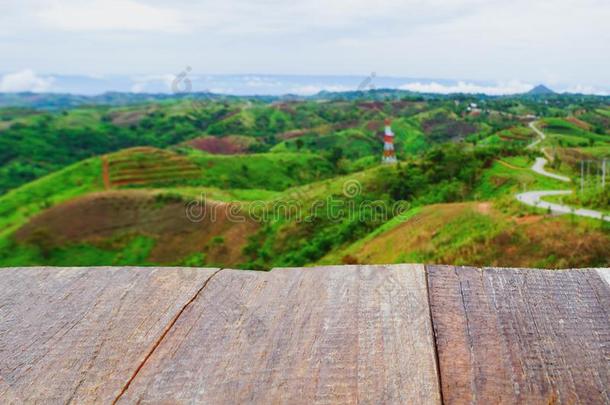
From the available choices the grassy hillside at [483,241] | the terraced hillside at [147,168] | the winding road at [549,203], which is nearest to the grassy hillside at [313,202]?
the grassy hillside at [483,241]

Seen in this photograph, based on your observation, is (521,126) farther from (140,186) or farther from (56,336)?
(56,336)

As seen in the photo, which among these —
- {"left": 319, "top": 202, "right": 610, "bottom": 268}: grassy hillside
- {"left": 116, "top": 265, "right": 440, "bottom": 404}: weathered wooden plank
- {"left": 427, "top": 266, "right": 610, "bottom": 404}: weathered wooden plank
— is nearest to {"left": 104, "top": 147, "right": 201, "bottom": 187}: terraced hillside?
{"left": 319, "top": 202, "right": 610, "bottom": 268}: grassy hillside

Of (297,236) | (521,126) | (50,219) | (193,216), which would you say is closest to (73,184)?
(50,219)

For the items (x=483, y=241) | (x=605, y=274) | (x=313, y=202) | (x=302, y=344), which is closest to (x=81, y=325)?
(x=302, y=344)

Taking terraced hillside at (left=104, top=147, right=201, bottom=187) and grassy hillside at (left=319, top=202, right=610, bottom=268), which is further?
terraced hillside at (left=104, top=147, right=201, bottom=187)

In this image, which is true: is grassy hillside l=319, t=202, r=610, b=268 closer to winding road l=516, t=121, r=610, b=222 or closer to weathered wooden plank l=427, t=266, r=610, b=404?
winding road l=516, t=121, r=610, b=222
